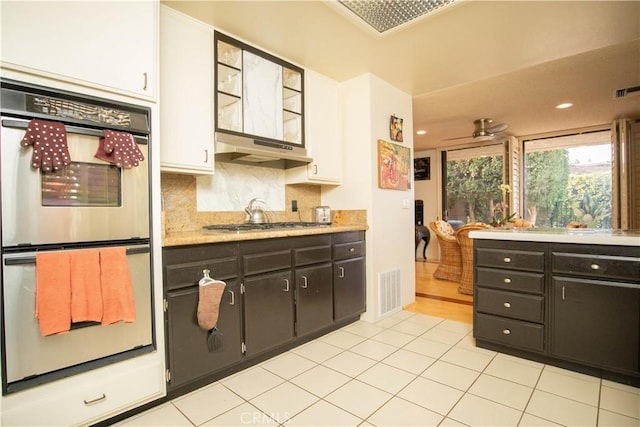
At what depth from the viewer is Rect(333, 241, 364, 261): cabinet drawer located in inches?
111

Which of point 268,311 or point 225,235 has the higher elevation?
point 225,235

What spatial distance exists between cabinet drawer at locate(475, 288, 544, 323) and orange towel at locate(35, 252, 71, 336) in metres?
2.62

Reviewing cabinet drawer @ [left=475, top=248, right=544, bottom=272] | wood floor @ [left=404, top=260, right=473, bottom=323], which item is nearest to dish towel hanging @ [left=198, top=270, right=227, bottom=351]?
cabinet drawer @ [left=475, top=248, right=544, bottom=272]

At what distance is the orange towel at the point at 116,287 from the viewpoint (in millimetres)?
1528

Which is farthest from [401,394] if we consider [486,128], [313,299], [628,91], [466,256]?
[486,128]

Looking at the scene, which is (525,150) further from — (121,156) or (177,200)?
(121,156)

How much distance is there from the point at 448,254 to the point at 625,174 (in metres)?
2.97

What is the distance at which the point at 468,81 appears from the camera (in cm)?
329

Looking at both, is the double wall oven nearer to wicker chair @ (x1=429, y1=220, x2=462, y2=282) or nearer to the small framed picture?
the small framed picture

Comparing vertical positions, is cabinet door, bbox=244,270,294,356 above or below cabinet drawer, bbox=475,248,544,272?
below

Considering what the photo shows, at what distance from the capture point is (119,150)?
1592 millimetres

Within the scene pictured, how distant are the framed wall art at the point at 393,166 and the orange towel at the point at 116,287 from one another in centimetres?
234

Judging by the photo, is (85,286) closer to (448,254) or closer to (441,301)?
(441,301)

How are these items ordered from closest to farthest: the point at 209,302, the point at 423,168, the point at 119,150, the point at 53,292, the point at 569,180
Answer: the point at 53,292 < the point at 119,150 < the point at 209,302 < the point at 569,180 < the point at 423,168
